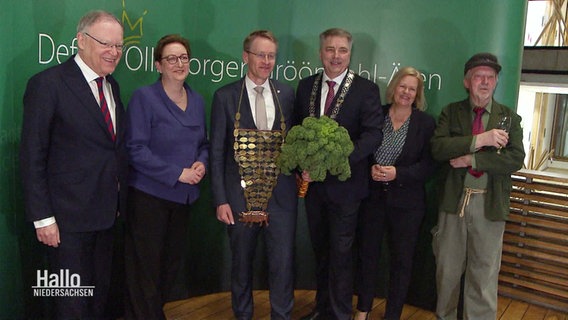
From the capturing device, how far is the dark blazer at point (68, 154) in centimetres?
241

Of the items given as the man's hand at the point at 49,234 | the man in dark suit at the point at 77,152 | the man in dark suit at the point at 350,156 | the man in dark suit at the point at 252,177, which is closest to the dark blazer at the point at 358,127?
the man in dark suit at the point at 350,156

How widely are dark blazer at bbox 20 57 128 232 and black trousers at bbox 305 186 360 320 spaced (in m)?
1.28

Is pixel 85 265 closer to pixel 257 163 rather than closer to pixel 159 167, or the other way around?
pixel 159 167

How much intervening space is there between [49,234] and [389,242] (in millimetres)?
2119

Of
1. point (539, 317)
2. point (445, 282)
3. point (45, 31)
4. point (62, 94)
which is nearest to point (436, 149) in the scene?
point (445, 282)

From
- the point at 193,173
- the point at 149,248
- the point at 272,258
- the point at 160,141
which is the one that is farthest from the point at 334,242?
the point at 160,141

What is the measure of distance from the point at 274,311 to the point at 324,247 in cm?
54

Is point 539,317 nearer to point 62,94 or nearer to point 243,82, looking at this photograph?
point 243,82

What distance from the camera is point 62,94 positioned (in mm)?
2453

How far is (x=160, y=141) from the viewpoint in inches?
114

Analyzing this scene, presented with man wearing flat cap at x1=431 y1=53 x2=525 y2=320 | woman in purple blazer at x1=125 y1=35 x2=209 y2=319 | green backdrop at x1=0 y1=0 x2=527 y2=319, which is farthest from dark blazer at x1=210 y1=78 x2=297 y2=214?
man wearing flat cap at x1=431 y1=53 x2=525 y2=320

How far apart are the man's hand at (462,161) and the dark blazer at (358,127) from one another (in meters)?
0.52

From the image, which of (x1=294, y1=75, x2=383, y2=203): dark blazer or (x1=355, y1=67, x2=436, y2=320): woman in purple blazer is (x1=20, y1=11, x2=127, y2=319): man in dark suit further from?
(x1=355, y1=67, x2=436, y2=320): woman in purple blazer

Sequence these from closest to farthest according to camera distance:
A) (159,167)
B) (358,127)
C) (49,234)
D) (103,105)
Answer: (49,234) < (103,105) < (159,167) < (358,127)
